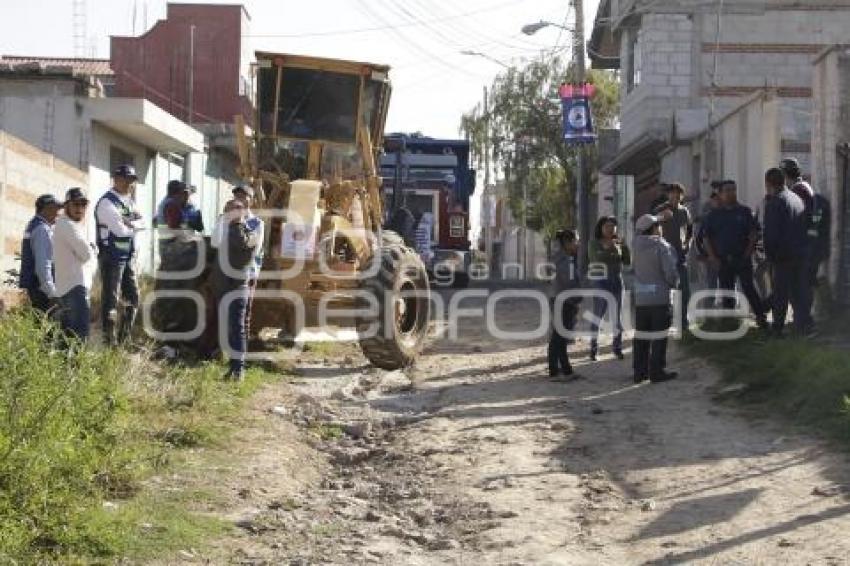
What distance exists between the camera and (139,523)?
5.83 meters

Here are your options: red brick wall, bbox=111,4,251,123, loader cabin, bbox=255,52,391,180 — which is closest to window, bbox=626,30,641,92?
red brick wall, bbox=111,4,251,123

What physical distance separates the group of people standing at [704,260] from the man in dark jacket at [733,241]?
10 mm

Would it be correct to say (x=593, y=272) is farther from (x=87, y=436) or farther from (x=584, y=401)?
(x=87, y=436)

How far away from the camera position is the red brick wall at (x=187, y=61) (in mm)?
33719

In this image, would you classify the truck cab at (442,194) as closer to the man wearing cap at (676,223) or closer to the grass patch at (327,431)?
the man wearing cap at (676,223)

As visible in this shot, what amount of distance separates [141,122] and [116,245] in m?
7.53

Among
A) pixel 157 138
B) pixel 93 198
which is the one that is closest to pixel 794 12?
pixel 157 138

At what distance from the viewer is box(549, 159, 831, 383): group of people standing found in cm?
1083

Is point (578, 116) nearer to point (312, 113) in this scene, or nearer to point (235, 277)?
point (312, 113)

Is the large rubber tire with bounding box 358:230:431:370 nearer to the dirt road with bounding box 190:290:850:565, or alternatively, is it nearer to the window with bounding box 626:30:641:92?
the dirt road with bounding box 190:290:850:565

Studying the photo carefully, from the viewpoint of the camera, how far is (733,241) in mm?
11898

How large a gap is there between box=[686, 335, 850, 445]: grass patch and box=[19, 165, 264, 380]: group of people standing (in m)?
4.42

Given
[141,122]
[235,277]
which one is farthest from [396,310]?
[141,122]

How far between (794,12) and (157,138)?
13.9 meters
